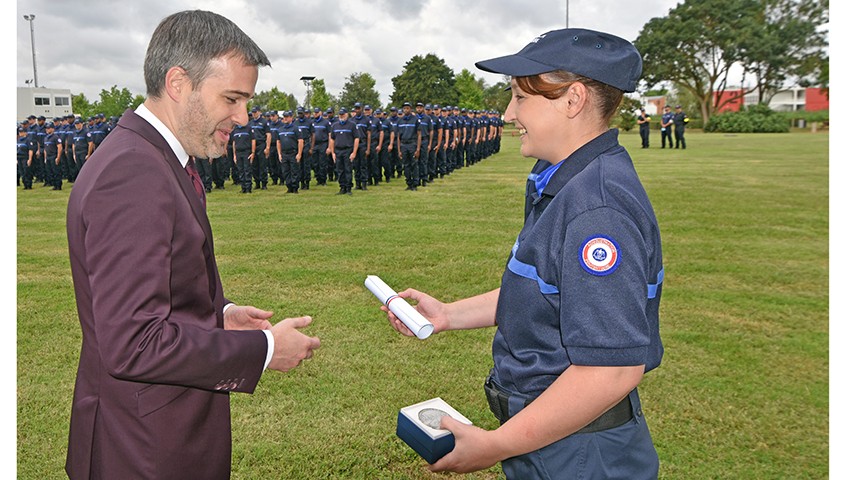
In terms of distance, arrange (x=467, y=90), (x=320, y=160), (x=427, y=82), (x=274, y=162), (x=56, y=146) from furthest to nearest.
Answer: (x=467, y=90)
(x=427, y=82)
(x=56, y=146)
(x=274, y=162)
(x=320, y=160)

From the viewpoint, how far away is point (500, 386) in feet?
5.61

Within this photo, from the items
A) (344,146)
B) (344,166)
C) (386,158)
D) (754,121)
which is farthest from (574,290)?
(754,121)

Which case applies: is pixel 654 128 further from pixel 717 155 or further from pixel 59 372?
pixel 59 372

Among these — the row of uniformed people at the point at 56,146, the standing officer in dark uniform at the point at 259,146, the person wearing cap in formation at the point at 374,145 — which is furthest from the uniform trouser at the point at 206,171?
the person wearing cap in formation at the point at 374,145

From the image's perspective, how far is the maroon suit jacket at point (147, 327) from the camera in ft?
4.78

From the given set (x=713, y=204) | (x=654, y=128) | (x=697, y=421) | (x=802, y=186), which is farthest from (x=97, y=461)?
(x=654, y=128)

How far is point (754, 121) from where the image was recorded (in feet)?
153

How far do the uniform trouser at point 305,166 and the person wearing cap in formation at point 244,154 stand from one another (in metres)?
1.35

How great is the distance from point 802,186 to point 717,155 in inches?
401

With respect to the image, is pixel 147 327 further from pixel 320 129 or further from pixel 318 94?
pixel 318 94

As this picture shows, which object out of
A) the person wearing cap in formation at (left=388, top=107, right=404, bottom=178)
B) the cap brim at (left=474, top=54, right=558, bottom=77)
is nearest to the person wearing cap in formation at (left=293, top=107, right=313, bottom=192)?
the person wearing cap in formation at (left=388, top=107, right=404, bottom=178)

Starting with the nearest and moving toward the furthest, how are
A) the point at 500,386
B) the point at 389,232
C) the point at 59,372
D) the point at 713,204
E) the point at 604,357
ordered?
the point at 604,357
the point at 500,386
the point at 59,372
the point at 389,232
the point at 713,204

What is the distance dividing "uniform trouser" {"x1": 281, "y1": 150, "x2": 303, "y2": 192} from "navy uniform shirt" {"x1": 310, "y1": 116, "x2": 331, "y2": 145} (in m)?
0.83

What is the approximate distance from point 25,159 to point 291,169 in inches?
404
